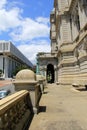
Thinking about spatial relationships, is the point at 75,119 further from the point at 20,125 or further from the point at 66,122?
the point at 20,125

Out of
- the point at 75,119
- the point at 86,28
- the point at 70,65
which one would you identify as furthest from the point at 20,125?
the point at 70,65

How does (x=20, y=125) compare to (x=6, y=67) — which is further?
(x=6, y=67)

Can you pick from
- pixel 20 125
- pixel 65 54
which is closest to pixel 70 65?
pixel 65 54

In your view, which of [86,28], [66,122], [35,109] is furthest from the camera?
[86,28]

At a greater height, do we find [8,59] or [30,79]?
[8,59]

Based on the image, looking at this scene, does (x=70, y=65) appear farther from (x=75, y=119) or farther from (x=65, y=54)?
(x=75, y=119)

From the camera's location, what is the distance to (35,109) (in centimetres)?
801

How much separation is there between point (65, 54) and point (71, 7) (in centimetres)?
733

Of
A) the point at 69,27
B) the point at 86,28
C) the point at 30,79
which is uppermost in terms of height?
the point at 69,27

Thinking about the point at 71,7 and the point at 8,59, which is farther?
the point at 8,59

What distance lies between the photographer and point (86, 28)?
2164 cm

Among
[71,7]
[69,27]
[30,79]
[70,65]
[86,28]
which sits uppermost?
[71,7]

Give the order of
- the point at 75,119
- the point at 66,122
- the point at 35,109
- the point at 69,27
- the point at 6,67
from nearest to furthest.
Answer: the point at 66,122 → the point at 75,119 → the point at 35,109 → the point at 69,27 → the point at 6,67

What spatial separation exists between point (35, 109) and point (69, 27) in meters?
26.3
